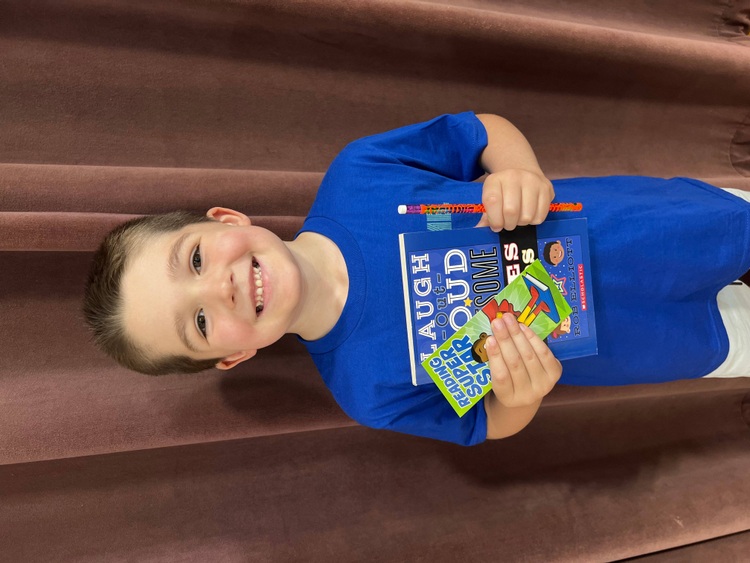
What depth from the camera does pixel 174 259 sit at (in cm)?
81

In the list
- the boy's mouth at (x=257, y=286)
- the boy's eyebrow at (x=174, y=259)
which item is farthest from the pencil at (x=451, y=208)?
the boy's eyebrow at (x=174, y=259)

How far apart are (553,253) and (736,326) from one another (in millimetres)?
501

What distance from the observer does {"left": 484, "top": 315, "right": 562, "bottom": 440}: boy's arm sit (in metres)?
0.78

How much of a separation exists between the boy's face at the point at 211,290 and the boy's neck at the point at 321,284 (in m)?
0.05

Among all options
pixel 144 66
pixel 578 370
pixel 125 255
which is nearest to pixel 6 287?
pixel 125 255

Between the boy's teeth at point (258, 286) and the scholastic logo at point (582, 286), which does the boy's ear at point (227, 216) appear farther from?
the scholastic logo at point (582, 286)

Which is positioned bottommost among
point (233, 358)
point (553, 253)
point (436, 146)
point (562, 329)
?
point (233, 358)

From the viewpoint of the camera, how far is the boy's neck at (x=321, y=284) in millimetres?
884

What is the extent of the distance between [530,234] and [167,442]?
2.45 ft

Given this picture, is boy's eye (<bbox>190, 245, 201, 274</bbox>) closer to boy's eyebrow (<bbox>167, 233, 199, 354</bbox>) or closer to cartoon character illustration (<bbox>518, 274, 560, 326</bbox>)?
boy's eyebrow (<bbox>167, 233, 199, 354</bbox>)

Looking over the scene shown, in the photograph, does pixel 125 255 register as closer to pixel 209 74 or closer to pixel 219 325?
pixel 219 325

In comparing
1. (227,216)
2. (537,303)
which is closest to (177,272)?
(227,216)

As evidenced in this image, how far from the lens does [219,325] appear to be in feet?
2.64

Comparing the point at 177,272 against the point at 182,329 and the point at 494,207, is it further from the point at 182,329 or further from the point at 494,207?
the point at 494,207
